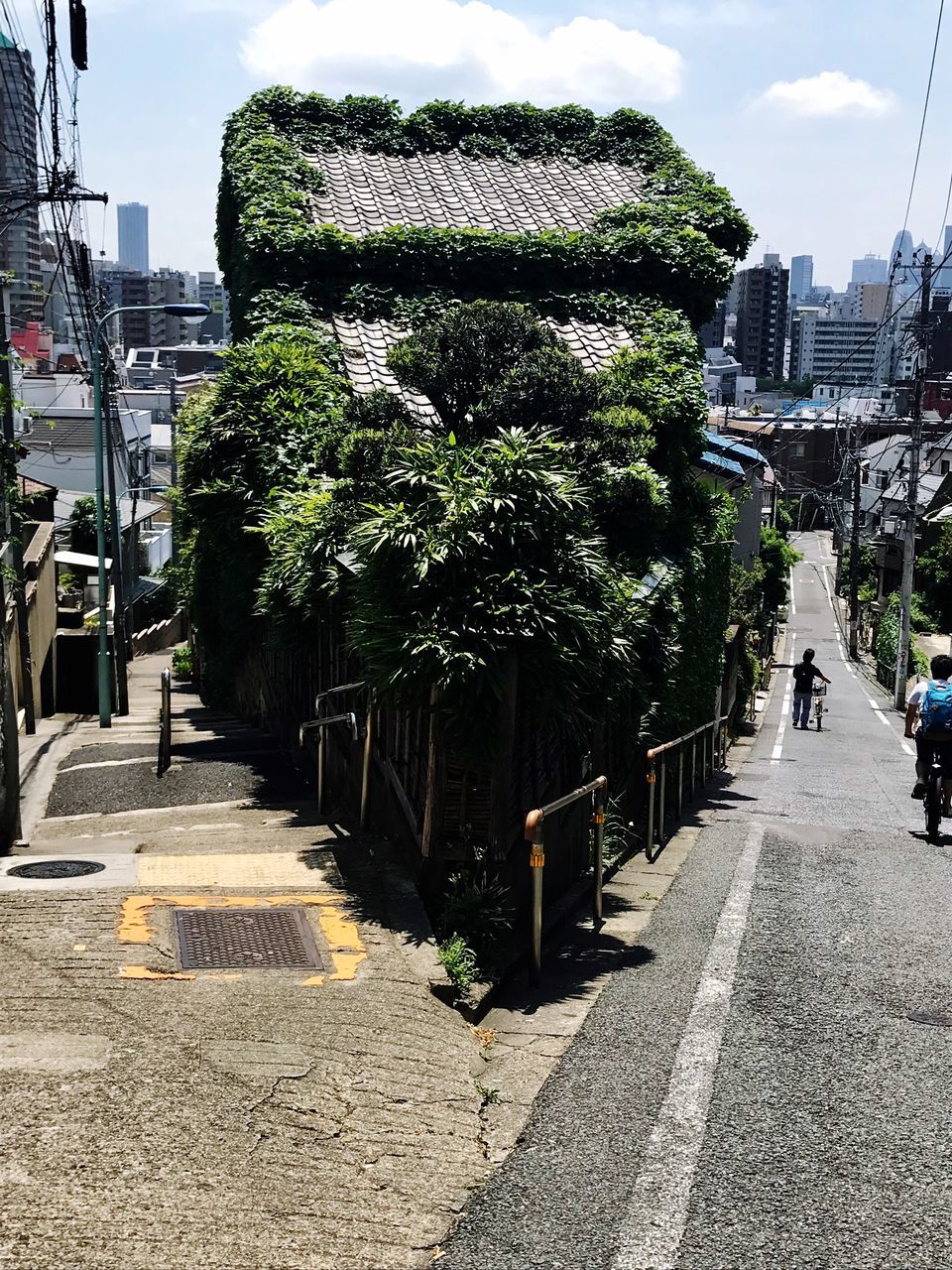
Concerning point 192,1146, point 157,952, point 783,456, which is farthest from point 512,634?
point 783,456

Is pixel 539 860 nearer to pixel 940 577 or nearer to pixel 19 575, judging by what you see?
pixel 19 575

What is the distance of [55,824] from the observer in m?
14.5

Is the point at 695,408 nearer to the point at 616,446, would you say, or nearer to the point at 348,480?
the point at 616,446

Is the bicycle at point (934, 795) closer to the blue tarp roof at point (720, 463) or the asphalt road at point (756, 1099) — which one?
the asphalt road at point (756, 1099)

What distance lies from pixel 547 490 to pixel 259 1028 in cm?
441

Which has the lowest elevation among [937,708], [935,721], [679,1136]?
[679,1136]

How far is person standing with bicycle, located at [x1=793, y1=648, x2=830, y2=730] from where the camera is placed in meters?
33.7

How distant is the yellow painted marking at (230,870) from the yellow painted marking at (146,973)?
197 centimetres

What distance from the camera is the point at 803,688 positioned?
1371 inches

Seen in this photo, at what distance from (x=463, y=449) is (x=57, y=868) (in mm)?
4351

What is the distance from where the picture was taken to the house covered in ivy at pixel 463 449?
372 inches

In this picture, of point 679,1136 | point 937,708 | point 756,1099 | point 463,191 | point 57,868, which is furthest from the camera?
point 463,191

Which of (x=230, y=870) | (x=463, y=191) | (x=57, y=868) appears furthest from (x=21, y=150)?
(x=230, y=870)

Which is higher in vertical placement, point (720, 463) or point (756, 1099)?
point (720, 463)
